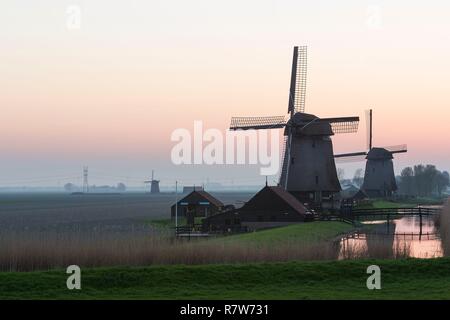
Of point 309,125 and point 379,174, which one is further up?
point 309,125

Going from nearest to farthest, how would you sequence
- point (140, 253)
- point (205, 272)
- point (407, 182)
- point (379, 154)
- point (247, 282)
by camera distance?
point (247, 282) → point (205, 272) → point (140, 253) → point (379, 154) → point (407, 182)

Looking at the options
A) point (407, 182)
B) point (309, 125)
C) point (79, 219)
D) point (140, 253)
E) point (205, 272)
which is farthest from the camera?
point (407, 182)

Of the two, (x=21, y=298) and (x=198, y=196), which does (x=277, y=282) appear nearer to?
(x=21, y=298)

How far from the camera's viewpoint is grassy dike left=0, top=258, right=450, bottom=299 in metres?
14.0

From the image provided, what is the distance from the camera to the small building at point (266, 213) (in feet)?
144

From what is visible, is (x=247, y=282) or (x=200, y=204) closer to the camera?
(x=247, y=282)

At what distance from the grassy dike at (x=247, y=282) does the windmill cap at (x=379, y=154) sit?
242 ft

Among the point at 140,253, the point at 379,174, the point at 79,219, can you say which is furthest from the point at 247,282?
the point at 379,174

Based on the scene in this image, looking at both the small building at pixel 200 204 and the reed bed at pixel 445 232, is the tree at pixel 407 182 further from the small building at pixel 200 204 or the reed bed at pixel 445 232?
the reed bed at pixel 445 232

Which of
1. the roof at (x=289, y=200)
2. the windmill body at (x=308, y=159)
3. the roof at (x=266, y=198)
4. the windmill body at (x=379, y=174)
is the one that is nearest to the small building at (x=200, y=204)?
the windmill body at (x=308, y=159)

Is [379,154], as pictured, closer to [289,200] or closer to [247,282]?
[289,200]

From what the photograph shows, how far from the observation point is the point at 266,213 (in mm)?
44938

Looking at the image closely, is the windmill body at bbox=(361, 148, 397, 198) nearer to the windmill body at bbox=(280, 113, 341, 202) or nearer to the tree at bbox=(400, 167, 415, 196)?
the windmill body at bbox=(280, 113, 341, 202)

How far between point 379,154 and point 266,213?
48.8m
